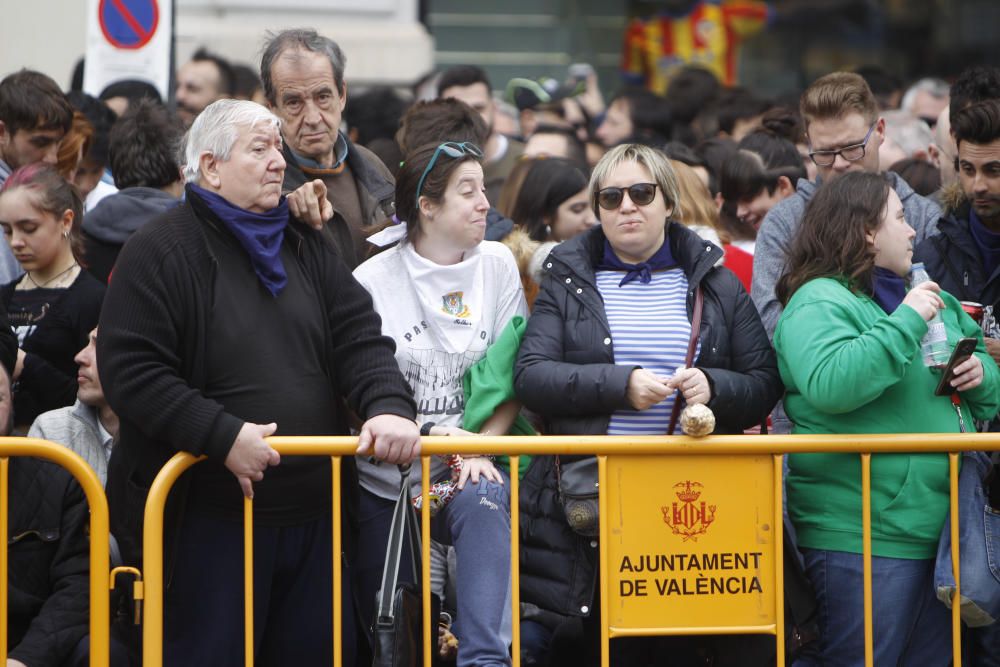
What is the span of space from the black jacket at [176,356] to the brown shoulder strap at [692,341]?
874mm

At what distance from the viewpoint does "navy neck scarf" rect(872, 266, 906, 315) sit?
4730mm

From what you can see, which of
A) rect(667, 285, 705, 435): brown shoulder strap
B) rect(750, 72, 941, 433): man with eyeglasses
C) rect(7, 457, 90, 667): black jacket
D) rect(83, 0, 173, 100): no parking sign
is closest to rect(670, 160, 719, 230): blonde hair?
rect(750, 72, 941, 433): man with eyeglasses

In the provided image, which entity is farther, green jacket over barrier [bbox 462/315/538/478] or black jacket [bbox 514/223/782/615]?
green jacket over barrier [bbox 462/315/538/478]

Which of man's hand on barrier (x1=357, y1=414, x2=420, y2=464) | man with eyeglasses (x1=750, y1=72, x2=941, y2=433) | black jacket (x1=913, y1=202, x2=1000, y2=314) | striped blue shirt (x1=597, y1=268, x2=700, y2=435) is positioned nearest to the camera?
man's hand on barrier (x1=357, y1=414, x2=420, y2=464)

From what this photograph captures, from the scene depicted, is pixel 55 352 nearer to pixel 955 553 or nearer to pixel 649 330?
pixel 649 330

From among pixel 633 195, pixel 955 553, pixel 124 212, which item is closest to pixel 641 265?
pixel 633 195

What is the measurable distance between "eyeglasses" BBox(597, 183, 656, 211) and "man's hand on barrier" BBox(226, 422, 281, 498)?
141 centimetres

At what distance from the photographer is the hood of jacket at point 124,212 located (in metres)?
5.95

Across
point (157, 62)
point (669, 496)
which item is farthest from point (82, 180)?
point (669, 496)

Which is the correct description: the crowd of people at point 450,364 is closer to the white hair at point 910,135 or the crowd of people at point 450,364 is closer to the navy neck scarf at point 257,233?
the navy neck scarf at point 257,233

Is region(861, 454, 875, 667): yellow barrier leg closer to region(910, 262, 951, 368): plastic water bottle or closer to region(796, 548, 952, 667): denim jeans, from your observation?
region(796, 548, 952, 667): denim jeans

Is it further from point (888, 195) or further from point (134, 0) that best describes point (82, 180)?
point (888, 195)

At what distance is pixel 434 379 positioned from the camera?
15.8ft

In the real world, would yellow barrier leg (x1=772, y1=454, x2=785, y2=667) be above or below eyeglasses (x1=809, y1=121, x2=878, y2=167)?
below
